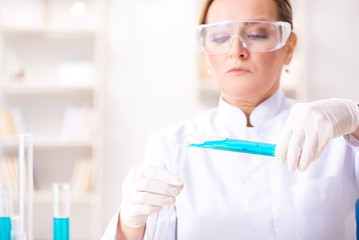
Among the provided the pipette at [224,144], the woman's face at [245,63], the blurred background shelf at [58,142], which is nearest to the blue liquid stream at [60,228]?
the pipette at [224,144]

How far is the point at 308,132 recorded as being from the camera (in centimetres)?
98

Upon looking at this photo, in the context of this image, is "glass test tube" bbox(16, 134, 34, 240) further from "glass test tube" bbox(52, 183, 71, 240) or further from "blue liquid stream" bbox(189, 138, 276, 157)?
"blue liquid stream" bbox(189, 138, 276, 157)

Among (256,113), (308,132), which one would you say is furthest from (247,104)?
(308,132)

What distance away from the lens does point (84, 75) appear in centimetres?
353

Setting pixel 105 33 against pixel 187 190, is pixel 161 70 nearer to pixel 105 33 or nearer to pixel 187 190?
pixel 105 33

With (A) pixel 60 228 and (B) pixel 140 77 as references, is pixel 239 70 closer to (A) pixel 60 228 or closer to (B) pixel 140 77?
(A) pixel 60 228

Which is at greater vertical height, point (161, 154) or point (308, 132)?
point (308, 132)

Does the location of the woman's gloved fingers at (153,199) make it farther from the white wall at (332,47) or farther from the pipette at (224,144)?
the white wall at (332,47)

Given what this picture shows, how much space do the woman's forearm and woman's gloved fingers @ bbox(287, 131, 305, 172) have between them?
0.40 m

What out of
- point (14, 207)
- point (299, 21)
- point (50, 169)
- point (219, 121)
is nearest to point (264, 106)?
point (219, 121)

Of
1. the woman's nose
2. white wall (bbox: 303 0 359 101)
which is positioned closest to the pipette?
the woman's nose

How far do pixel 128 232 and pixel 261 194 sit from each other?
378mm

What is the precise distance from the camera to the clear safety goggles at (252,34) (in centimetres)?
127

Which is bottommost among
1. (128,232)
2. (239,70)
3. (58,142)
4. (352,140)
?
(58,142)
